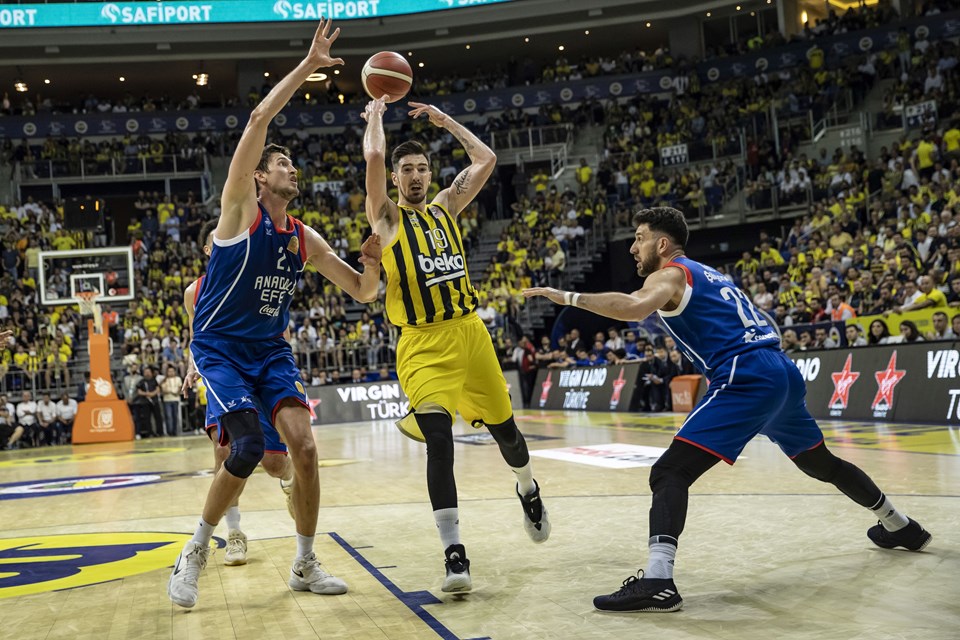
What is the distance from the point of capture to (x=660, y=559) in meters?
4.34

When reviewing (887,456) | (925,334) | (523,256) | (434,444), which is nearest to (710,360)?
(434,444)

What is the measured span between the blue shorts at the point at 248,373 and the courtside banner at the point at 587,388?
48.0ft

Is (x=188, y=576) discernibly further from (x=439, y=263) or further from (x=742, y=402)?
(x=742, y=402)

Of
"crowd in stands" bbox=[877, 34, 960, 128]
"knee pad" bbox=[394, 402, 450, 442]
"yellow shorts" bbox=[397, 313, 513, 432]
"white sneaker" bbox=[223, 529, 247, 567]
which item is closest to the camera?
"knee pad" bbox=[394, 402, 450, 442]

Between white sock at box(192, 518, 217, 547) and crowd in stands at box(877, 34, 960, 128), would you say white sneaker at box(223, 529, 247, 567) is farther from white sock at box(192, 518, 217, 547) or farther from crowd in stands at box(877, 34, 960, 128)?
crowd in stands at box(877, 34, 960, 128)

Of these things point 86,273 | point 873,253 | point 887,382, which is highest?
point 86,273

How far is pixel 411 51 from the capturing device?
37.0 meters

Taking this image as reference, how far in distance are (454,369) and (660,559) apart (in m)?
1.61

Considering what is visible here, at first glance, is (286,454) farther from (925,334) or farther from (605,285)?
(605,285)

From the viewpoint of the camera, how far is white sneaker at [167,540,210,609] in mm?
4566

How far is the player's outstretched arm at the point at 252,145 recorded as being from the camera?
15.5ft

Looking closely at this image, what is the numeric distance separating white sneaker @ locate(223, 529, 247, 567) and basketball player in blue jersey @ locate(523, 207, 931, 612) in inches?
96.9

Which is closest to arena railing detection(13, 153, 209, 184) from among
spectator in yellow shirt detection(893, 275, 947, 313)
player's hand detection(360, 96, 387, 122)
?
spectator in yellow shirt detection(893, 275, 947, 313)

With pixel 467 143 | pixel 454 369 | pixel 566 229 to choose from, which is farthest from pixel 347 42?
pixel 454 369
